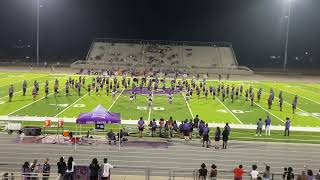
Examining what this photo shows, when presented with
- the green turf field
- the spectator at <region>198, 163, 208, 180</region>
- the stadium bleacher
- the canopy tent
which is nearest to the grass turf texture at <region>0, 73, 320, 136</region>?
the green turf field

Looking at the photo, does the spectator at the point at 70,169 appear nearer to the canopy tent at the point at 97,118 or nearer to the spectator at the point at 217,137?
the canopy tent at the point at 97,118

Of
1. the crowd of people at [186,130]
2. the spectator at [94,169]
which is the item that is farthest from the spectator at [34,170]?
the crowd of people at [186,130]

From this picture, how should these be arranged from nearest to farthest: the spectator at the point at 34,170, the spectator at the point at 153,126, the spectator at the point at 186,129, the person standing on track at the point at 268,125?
the spectator at the point at 34,170, the spectator at the point at 186,129, the spectator at the point at 153,126, the person standing on track at the point at 268,125

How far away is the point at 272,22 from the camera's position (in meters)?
72.8

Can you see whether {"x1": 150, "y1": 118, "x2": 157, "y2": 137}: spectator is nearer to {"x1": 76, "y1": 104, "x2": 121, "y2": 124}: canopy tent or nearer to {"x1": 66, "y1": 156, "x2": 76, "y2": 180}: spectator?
{"x1": 76, "y1": 104, "x2": 121, "y2": 124}: canopy tent

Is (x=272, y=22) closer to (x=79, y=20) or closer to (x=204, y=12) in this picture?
(x=204, y=12)

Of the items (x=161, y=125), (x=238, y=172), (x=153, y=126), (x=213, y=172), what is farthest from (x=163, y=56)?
(x=213, y=172)

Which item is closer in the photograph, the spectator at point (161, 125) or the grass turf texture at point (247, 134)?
the spectator at point (161, 125)

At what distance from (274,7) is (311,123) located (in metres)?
49.1

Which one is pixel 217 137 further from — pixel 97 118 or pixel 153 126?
pixel 97 118

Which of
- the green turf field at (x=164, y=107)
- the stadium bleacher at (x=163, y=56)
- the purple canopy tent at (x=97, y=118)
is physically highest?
the stadium bleacher at (x=163, y=56)

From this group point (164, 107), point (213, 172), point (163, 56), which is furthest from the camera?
point (163, 56)

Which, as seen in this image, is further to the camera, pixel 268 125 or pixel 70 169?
pixel 268 125

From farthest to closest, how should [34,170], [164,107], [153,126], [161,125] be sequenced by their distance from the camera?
[164,107], [161,125], [153,126], [34,170]
